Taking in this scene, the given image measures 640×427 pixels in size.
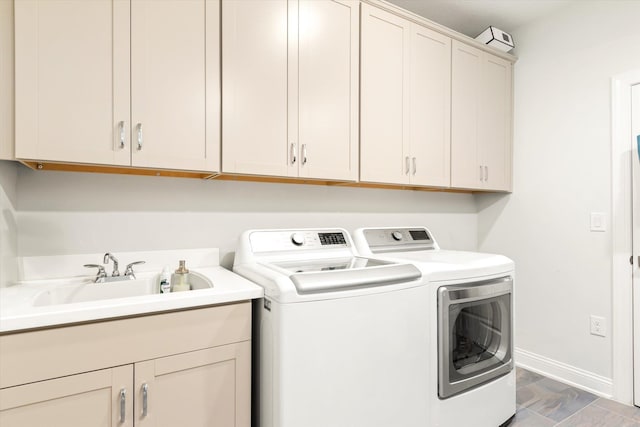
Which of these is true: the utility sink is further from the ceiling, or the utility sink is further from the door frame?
the door frame

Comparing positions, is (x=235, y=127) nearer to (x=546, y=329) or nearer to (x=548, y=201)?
(x=548, y=201)

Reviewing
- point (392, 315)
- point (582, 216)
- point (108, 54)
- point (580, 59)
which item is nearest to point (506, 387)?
point (392, 315)

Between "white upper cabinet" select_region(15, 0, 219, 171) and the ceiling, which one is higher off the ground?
the ceiling

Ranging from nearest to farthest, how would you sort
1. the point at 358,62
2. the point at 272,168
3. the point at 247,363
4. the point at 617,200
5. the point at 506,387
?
1. the point at 247,363
2. the point at 272,168
3. the point at 506,387
4. the point at 358,62
5. the point at 617,200

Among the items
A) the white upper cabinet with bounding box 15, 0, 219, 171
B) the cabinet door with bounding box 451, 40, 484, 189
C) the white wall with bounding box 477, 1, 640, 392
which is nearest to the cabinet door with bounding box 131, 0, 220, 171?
the white upper cabinet with bounding box 15, 0, 219, 171

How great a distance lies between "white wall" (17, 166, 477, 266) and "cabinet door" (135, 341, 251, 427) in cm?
72

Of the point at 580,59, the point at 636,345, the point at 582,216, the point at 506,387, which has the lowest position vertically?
the point at 506,387

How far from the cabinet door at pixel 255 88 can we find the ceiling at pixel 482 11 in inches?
47.7

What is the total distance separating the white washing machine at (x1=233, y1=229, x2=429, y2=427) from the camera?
4.09 feet

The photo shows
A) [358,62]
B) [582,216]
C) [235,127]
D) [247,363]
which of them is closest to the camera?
[247,363]

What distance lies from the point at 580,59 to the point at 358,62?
165 cm

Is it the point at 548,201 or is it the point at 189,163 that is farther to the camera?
the point at 548,201

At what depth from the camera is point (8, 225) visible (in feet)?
4.38

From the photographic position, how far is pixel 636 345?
2.11 metres
